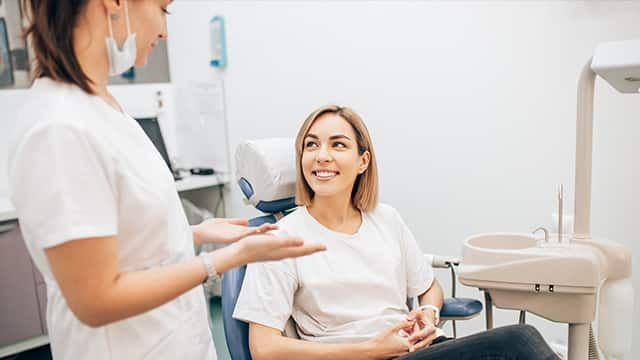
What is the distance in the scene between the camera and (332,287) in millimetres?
1426

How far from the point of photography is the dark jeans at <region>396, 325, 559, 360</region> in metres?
1.27

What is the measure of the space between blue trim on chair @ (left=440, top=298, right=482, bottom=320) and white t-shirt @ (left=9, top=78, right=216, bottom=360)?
0.82 metres

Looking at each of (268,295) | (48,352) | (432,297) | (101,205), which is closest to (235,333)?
(268,295)

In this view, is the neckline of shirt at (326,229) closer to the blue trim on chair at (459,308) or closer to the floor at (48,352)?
the blue trim on chair at (459,308)

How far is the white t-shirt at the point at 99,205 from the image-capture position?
2.37 feet

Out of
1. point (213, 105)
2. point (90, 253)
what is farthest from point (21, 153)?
point (213, 105)

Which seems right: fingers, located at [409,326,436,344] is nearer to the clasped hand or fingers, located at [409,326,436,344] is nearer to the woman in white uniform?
the clasped hand

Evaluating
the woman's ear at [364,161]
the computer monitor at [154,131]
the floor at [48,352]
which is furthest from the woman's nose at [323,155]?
the computer monitor at [154,131]

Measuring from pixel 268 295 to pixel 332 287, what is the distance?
→ 18cm

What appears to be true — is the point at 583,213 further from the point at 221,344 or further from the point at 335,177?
the point at 221,344

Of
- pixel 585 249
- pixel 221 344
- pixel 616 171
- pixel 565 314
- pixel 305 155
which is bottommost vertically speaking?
pixel 221 344

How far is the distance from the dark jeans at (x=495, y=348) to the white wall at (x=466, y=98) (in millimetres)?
807

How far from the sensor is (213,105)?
3.03 m

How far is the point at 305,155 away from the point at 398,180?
0.91 meters
